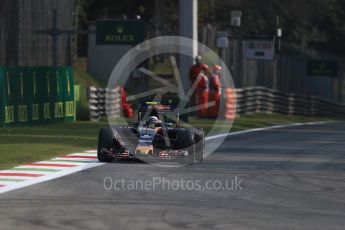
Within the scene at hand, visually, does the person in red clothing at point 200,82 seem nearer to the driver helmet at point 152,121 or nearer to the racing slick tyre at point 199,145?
the racing slick tyre at point 199,145

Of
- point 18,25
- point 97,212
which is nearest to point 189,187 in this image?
point 97,212

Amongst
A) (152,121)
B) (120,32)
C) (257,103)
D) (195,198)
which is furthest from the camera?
(257,103)

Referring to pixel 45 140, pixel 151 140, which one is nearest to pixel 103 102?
pixel 45 140

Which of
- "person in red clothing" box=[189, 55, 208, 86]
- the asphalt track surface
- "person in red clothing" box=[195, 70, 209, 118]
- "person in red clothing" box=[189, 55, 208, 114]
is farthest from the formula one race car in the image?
"person in red clothing" box=[189, 55, 208, 86]

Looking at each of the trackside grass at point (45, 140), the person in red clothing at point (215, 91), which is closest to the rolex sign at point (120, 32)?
the person in red clothing at point (215, 91)

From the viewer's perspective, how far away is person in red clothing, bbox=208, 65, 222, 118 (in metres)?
32.8

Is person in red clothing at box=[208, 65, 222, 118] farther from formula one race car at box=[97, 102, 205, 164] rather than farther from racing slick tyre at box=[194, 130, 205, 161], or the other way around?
formula one race car at box=[97, 102, 205, 164]

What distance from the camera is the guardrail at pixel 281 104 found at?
38.1 m

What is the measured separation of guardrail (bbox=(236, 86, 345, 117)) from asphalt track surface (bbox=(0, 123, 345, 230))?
19.7m

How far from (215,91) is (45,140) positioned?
41.2ft

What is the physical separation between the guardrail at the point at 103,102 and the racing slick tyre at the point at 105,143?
1348 centimetres

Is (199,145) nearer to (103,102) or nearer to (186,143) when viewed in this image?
(186,143)

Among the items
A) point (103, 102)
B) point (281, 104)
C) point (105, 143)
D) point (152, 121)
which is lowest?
point (281, 104)

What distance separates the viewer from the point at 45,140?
21219 millimetres
